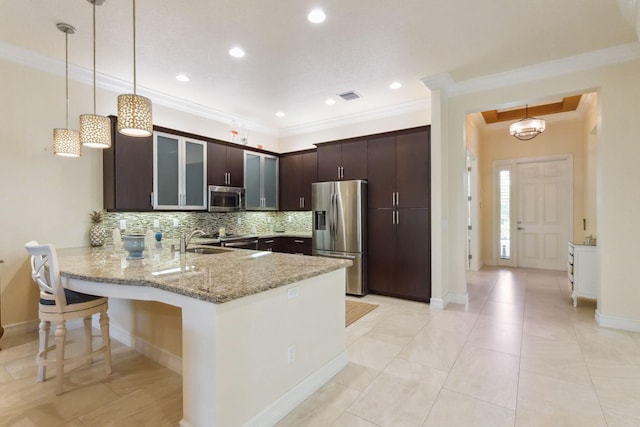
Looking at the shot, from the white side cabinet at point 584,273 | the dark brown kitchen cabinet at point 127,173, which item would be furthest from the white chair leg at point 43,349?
the white side cabinet at point 584,273

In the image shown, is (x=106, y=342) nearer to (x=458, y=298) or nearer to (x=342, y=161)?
(x=342, y=161)

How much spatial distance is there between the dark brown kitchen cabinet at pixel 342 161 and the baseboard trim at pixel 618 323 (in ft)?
10.5

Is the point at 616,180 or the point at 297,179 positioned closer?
the point at 616,180

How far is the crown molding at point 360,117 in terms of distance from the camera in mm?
4664

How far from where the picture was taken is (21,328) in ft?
10.4

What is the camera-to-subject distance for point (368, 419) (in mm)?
1850

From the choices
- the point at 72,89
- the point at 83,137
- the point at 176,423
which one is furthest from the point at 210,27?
the point at 176,423

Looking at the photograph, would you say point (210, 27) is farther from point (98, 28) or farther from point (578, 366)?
point (578, 366)

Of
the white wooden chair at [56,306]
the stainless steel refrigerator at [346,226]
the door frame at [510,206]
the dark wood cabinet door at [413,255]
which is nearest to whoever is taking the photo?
the white wooden chair at [56,306]

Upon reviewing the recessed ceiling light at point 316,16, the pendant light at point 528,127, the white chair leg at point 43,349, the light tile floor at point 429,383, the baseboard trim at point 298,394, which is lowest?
the light tile floor at point 429,383

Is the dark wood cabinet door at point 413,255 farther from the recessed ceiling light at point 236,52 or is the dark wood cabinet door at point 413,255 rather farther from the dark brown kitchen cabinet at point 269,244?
the recessed ceiling light at point 236,52

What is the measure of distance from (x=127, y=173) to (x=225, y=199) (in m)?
1.42

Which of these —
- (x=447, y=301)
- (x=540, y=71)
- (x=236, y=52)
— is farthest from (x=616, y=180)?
(x=236, y=52)

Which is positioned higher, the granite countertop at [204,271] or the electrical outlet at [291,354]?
the granite countertop at [204,271]
